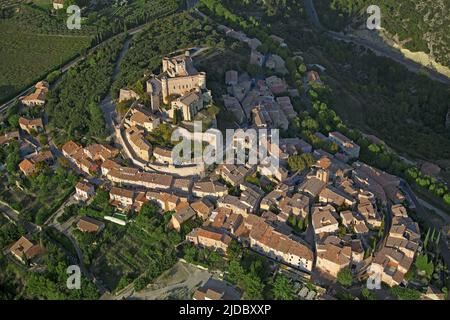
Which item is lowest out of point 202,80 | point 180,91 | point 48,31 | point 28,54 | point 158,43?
point 28,54

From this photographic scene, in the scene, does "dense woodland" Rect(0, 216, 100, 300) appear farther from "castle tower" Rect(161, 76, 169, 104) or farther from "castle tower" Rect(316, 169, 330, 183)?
"castle tower" Rect(316, 169, 330, 183)

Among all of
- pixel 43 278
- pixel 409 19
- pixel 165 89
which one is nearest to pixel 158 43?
pixel 165 89

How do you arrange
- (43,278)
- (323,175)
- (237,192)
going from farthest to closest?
(323,175) → (237,192) → (43,278)

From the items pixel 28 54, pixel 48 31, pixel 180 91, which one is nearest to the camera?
pixel 180 91

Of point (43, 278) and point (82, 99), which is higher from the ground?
point (82, 99)

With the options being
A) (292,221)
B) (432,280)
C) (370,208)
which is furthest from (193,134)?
(432,280)

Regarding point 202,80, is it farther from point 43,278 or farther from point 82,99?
point 43,278

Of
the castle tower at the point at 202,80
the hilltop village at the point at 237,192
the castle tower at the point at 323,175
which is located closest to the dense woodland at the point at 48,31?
the hilltop village at the point at 237,192
